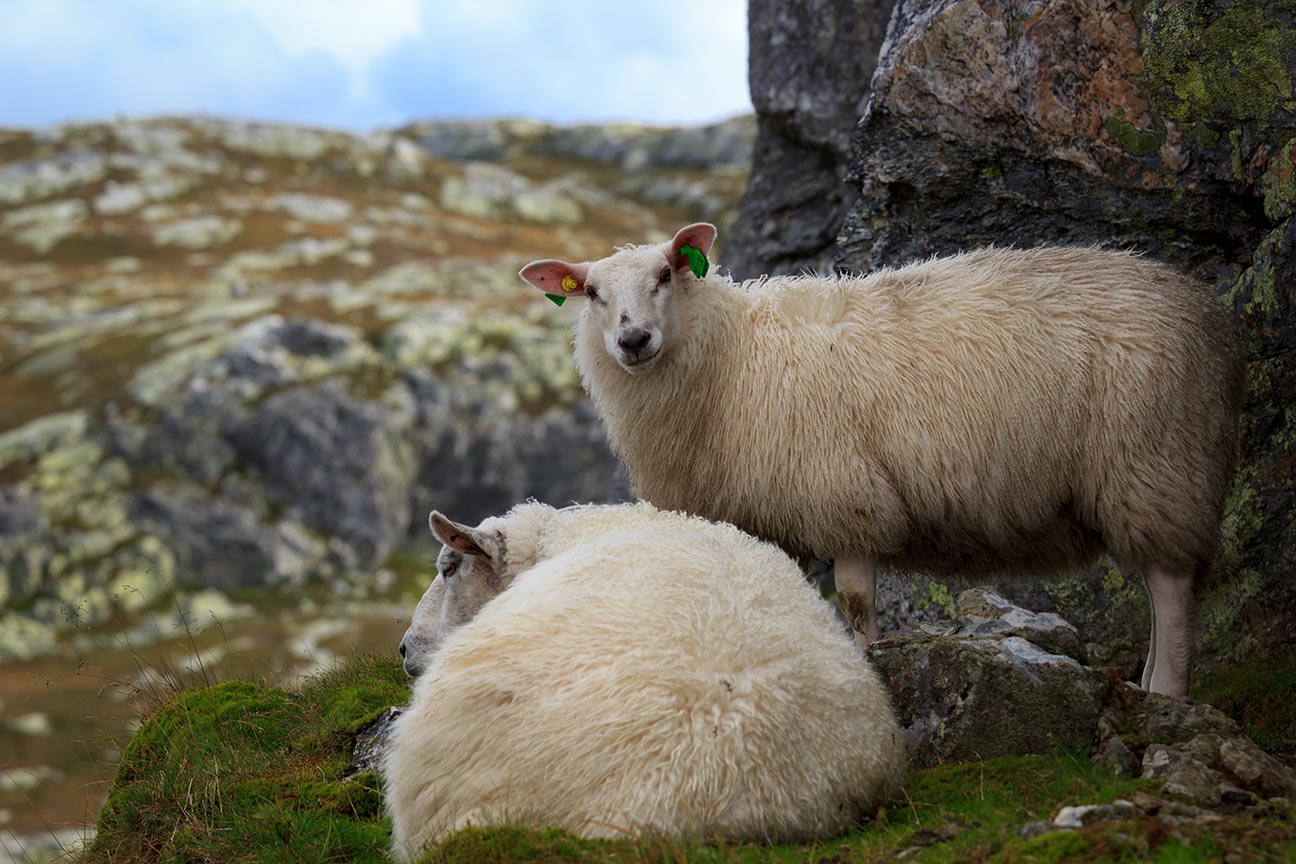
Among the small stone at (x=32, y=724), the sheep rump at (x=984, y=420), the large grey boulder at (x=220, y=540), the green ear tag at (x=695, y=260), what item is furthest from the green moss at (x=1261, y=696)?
the large grey boulder at (x=220, y=540)

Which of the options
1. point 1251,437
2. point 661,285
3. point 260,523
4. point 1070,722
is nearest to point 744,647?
point 1070,722

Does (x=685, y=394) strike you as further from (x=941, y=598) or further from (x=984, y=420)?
(x=941, y=598)

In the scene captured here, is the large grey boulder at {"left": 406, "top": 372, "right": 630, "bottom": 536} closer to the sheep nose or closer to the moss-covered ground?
the moss-covered ground

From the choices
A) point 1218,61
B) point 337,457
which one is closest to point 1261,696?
point 1218,61

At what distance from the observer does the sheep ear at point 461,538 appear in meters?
6.74

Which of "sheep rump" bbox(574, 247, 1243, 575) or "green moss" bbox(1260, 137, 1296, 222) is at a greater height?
"green moss" bbox(1260, 137, 1296, 222)

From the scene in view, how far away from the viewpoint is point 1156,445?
289 inches

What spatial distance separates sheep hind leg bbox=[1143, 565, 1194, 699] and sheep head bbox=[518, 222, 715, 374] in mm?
3633

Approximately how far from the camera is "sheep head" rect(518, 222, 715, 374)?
25.4 ft

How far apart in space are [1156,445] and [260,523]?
4413 cm

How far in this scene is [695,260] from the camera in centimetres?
823

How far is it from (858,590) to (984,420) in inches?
54.8

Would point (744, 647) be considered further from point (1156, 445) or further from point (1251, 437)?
point (1251, 437)

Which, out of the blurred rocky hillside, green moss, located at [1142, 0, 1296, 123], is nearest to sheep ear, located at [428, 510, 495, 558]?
green moss, located at [1142, 0, 1296, 123]
